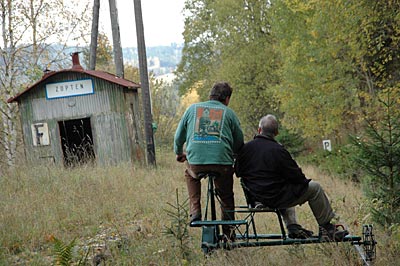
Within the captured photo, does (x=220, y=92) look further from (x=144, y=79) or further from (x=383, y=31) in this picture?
(x=144, y=79)

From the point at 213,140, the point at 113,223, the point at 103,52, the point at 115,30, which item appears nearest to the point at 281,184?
the point at 213,140

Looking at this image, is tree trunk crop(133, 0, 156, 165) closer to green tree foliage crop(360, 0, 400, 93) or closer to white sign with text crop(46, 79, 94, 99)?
white sign with text crop(46, 79, 94, 99)

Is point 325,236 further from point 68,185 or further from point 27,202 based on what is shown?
point 68,185

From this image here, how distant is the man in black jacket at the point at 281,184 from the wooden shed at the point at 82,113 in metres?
11.0

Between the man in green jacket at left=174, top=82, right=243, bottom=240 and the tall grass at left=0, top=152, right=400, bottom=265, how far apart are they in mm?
674

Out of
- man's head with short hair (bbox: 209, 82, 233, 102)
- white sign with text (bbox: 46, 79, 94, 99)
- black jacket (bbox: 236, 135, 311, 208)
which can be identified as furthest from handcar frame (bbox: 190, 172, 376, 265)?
white sign with text (bbox: 46, 79, 94, 99)

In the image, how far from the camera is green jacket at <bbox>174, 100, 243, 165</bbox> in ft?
18.3

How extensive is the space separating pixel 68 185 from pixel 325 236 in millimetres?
5981

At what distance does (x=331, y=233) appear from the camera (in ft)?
17.7

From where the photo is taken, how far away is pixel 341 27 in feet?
47.2

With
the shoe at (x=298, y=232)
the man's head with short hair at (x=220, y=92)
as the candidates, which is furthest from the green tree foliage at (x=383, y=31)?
the shoe at (x=298, y=232)

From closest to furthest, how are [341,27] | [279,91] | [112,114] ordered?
[341,27]
[112,114]
[279,91]

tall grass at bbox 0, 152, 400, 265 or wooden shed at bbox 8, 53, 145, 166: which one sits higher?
wooden shed at bbox 8, 53, 145, 166

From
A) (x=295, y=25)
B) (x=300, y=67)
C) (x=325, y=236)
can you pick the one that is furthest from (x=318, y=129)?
(x=325, y=236)
